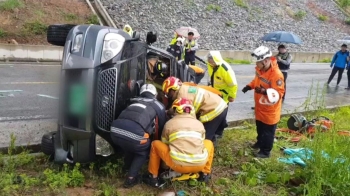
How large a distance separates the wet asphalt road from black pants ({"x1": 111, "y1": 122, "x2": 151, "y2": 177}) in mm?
939

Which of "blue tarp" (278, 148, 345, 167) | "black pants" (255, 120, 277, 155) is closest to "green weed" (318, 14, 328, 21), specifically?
"blue tarp" (278, 148, 345, 167)

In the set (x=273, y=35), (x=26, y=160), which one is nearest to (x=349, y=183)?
(x=26, y=160)

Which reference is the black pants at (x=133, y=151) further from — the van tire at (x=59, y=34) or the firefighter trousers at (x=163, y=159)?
the van tire at (x=59, y=34)

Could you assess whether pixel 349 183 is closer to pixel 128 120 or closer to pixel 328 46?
pixel 128 120

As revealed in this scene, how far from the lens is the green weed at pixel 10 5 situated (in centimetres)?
1667

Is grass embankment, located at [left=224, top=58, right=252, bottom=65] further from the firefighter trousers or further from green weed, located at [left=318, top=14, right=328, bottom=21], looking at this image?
green weed, located at [left=318, top=14, right=328, bottom=21]

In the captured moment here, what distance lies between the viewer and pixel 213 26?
25.6 meters

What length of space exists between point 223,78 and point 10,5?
551 inches

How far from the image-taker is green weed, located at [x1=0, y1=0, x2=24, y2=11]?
16672 millimetres

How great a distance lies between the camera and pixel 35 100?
7.52 metres

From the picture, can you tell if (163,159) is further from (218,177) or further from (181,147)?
(218,177)

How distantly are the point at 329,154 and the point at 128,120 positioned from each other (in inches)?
88.4

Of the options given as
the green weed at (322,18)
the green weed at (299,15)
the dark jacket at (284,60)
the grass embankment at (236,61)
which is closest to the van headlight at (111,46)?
the dark jacket at (284,60)

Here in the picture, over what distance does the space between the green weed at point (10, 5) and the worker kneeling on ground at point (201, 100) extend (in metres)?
14.6
